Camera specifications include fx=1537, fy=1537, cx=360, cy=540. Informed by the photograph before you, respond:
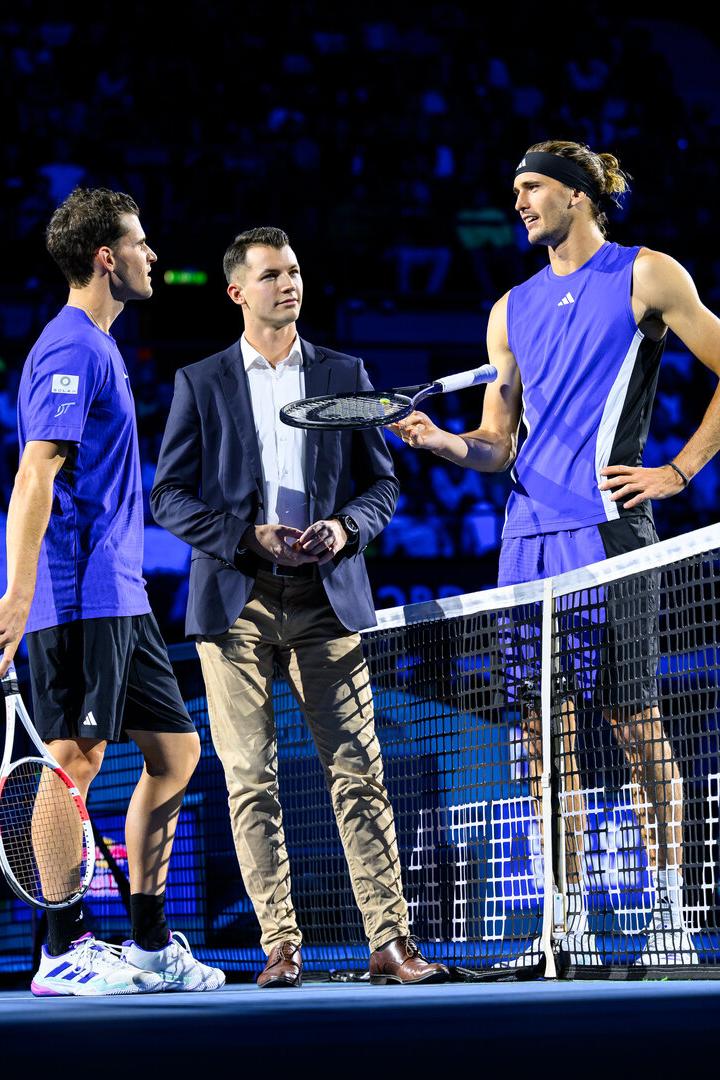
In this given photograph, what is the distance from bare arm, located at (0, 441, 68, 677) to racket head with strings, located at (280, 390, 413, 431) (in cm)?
62

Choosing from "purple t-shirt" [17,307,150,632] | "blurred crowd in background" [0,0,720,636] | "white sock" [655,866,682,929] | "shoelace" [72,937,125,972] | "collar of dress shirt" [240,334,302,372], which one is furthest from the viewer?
"blurred crowd in background" [0,0,720,636]

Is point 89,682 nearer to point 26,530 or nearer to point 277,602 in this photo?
point 26,530

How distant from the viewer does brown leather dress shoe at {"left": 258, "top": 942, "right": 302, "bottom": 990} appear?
4023 millimetres

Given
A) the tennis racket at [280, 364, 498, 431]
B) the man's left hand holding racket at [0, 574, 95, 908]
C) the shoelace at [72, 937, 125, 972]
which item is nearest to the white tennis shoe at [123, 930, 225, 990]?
the shoelace at [72, 937, 125, 972]

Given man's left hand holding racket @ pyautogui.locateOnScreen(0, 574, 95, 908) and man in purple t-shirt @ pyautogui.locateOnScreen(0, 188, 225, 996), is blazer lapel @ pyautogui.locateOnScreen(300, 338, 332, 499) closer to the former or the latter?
man in purple t-shirt @ pyautogui.locateOnScreen(0, 188, 225, 996)

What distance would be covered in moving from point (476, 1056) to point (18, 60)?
15062 millimetres

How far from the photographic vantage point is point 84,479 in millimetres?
4039

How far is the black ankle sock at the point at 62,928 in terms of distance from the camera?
3.89 metres

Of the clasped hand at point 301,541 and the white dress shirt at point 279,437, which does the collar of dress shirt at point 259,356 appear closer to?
the white dress shirt at point 279,437

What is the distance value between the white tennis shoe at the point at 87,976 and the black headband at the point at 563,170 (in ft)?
7.99

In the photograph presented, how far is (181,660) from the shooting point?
5.96 m

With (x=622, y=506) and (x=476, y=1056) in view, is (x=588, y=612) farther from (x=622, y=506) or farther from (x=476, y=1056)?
(x=476, y=1056)

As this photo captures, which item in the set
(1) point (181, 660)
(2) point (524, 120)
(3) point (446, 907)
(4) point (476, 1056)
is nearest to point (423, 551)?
(2) point (524, 120)

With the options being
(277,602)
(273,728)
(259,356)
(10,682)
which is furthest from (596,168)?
(10,682)
